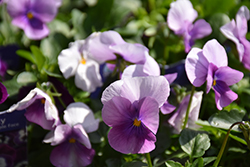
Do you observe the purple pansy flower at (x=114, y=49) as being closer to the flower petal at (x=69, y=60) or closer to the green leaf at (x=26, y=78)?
the flower petal at (x=69, y=60)

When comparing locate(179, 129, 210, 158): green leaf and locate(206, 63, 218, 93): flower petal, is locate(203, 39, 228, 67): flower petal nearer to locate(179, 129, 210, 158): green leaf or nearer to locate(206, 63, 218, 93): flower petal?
locate(206, 63, 218, 93): flower petal

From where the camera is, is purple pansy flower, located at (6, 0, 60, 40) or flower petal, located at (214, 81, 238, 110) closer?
flower petal, located at (214, 81, 238, 110)

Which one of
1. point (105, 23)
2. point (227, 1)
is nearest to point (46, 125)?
point (105, 23)

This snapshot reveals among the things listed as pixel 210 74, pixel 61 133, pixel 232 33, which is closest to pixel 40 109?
pixel 61 133

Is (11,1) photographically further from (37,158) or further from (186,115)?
(186,115)

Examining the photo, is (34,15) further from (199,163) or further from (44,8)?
(199,163)

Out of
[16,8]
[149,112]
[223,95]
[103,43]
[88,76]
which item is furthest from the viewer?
[16,8]

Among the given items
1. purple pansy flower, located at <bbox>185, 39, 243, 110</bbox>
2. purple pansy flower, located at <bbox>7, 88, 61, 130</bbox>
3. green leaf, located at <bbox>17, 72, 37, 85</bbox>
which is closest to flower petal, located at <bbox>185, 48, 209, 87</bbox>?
purple pansy flower, located at <bbox>185, 39, 243, 110</bbox>
